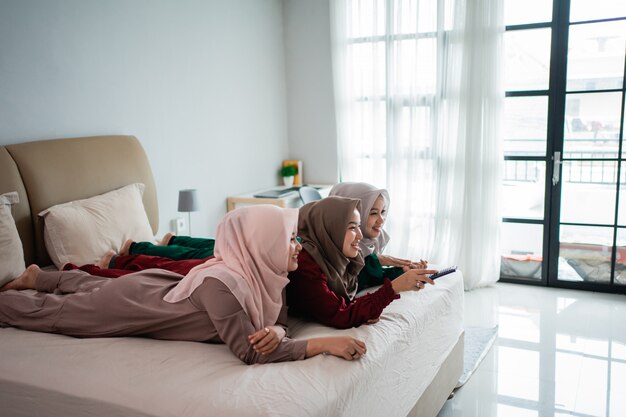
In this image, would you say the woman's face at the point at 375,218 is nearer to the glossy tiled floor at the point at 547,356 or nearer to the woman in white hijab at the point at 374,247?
the woman in white hijab at the point at 374,247

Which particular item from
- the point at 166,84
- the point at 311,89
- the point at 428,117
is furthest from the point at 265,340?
the point at 311,89

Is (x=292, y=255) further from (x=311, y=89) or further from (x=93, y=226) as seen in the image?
(x=311, y=89)

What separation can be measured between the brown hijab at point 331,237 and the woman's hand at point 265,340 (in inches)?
21.4

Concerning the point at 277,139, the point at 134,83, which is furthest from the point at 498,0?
the point at 134,83

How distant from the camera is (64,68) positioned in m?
3.43

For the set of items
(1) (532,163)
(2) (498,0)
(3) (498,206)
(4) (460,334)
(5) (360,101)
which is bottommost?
(4) (460,334)

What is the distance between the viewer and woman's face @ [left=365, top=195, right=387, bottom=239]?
299cm

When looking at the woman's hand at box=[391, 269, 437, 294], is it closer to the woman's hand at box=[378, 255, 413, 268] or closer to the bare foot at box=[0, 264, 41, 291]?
the woman's hand at box=[378, 255, 413, 268]

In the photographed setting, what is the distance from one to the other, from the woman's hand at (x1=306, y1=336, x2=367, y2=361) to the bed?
3cm

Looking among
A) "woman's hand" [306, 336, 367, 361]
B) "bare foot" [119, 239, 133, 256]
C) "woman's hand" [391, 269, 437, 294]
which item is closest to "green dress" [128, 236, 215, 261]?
"bare foot" [119, 239, 133, 256]

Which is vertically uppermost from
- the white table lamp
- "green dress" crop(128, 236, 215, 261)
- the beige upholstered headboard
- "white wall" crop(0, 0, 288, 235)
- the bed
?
"white wall" crop(0, 0, 288, 235)

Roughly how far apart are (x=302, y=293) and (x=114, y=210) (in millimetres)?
1548

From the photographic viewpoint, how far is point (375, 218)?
303 cm

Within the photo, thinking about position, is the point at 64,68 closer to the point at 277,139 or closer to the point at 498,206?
the point at 277,139
